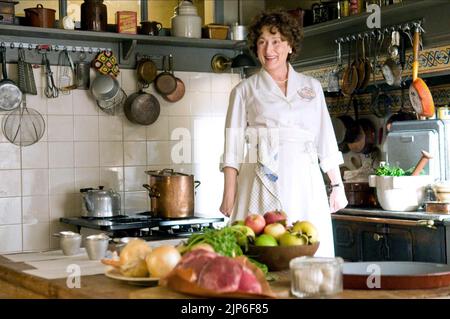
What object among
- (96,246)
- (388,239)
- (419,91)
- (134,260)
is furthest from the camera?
(419,91)

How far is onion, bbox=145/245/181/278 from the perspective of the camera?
2029 mm

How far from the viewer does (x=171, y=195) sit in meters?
5.04

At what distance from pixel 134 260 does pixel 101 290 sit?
121mm

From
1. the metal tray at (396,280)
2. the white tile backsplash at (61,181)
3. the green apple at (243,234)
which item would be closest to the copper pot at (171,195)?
the white tile backsplash at (61,181)

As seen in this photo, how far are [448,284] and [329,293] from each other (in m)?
0.38

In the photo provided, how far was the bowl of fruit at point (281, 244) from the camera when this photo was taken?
2.26m

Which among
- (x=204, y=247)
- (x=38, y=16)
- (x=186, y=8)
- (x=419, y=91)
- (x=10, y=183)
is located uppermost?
(x=186, y=8)

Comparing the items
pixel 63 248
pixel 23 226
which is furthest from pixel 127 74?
pixel 63 248

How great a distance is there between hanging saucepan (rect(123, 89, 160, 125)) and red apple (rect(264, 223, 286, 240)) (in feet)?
10.9

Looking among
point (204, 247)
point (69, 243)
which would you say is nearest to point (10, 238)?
point (69, 243)

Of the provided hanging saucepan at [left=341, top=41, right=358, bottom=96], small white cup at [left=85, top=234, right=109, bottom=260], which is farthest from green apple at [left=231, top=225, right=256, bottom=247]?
hanging saucepan at [left=341, top=41, right=358, bottom=96]

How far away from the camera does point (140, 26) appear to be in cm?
566

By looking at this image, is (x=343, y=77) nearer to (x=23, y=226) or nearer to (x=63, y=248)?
(x=23, y=226)

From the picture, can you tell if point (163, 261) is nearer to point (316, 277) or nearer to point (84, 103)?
point (316, 277)
